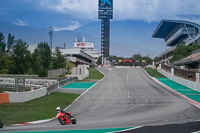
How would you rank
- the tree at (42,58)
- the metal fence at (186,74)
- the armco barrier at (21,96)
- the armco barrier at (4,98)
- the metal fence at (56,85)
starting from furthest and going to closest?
the tree at (42,58) < the metal fence at (186,74) < the metal fence at (56,85) < the armco barrier at (21,96) < the armco barrier at (4,98)

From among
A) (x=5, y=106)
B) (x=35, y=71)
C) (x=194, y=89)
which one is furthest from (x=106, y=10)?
(x=5, y=106)

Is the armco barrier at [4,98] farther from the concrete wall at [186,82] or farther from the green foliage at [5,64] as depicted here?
the green foliage at [5,64]

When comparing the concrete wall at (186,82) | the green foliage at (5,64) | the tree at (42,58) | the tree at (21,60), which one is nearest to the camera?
the concrete wall at (186,82)

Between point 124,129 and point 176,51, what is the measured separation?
229 feet

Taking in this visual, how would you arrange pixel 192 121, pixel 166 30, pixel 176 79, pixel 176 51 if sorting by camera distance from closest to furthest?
pixel 192 121
pixel 176 79
pixel 176 51
pixel 166 30

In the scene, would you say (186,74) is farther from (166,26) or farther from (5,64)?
(166,26)

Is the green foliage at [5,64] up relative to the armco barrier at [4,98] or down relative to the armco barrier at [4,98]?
up

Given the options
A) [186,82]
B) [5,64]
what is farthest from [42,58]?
[186,82]

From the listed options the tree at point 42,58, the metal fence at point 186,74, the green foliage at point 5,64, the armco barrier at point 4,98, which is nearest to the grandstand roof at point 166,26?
the tree at point 42,58

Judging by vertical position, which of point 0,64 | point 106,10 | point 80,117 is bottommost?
point 80,117

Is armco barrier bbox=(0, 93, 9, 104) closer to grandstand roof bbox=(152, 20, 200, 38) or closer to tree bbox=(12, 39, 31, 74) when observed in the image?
tree bbox=(12, 39, 31, 74)

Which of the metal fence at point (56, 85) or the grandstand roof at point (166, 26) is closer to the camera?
the metal fence at point (56, 85)

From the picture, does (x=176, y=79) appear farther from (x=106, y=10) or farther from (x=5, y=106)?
(x=106, y=10)

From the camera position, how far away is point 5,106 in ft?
73.2
